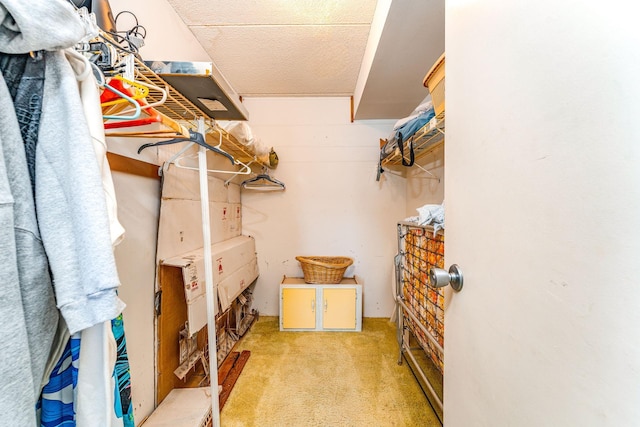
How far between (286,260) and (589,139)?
2.54m

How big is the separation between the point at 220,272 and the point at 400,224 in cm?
130

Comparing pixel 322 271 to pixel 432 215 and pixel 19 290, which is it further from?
pixel 19 290

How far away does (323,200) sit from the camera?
8.82ft

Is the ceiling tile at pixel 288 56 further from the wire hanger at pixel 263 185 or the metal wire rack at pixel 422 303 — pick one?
the metal wire rack at pixel 422 303

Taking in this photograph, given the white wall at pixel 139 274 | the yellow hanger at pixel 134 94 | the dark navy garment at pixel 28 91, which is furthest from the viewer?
the white wall at pixel 139 274

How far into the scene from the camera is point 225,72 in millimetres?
2201

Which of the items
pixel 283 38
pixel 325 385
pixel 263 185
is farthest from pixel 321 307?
pixel 283 38

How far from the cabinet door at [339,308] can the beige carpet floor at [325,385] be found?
0.30 feet

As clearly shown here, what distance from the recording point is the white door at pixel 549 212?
1.00ft

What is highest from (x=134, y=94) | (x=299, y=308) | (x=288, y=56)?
(x=288, y=56)

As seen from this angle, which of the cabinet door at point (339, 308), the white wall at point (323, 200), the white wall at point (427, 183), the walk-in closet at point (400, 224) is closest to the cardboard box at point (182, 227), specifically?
the walk-in closet at point (400, 224)

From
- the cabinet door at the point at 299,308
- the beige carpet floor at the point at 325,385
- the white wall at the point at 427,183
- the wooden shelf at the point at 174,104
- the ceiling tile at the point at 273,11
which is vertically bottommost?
the beige carpet floor at the point at 325,385

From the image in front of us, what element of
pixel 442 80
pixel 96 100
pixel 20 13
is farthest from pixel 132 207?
pixel 442 80

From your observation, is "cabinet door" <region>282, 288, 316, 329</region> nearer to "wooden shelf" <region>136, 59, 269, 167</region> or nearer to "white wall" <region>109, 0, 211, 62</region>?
"wooden shelf" <region>136, 59, 269, 167</region>
